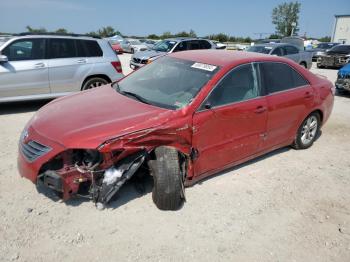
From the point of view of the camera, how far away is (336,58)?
18.5 metres

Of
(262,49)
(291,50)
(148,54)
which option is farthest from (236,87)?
(291,50)

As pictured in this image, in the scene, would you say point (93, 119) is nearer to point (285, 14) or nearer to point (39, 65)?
point (39, 65)

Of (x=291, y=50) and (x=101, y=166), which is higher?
(x=101, y=166)

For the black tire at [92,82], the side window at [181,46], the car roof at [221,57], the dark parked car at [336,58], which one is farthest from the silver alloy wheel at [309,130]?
the dark parked car at [336,58]

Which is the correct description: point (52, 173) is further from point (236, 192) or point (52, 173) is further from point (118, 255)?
point (236, 192)

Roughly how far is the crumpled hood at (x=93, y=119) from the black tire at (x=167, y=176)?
34 cm

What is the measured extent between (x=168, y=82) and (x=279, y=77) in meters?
1.65

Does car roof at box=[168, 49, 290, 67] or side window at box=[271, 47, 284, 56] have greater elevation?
car roof at box=[168, 49, 290, 67]

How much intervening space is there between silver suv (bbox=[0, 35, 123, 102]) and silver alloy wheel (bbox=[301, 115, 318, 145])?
449 centimetres

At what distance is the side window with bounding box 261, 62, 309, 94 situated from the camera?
14.4 feet

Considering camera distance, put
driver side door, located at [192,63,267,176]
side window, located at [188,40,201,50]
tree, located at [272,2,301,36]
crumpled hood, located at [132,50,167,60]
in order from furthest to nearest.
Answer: tree, located at [272,2,301,36]
side window, located at [188,40,201,50]
crumpled hood, located at [132,50,167,60]
driver side door, located at [192,63,267,176]

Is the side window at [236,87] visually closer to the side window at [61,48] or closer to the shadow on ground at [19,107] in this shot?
the side window at [61,48]

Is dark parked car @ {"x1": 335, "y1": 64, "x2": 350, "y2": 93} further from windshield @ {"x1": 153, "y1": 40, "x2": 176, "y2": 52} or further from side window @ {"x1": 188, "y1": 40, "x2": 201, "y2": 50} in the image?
windshield @ {"x1": 153, "y1": 40, "x2": 176, "y2": 52}

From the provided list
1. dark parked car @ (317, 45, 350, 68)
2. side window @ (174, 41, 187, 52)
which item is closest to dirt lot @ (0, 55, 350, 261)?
side window @ (174, 41, 187, 52)
